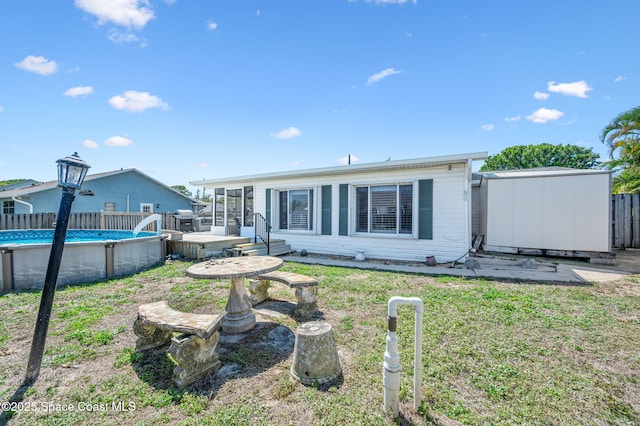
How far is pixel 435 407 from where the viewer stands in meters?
2.00

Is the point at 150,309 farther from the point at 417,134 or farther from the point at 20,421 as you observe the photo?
the point at 417,134

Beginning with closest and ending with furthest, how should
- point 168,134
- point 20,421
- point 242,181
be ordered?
1. point 20,421
2. point 242,181
3. point 168,134

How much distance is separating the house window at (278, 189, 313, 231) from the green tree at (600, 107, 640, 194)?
443 inches

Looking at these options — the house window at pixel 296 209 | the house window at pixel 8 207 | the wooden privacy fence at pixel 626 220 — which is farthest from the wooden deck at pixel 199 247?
the house window at pixel 8 207

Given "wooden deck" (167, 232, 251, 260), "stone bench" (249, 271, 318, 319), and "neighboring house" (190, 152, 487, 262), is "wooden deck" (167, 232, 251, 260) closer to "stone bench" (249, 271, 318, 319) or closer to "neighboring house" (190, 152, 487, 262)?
"neighboring house" (190, 152, 487, 262)

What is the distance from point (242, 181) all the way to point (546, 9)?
34.2ft

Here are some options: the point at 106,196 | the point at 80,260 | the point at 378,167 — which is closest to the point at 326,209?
the point at 378,167

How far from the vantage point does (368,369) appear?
8.09 feet

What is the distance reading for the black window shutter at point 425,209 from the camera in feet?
23.9

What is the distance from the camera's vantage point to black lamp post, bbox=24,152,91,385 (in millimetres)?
2287

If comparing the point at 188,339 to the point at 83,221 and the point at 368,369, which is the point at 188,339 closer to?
the point at 368,369

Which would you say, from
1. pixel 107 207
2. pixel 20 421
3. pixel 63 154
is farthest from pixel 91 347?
pixel 107 207

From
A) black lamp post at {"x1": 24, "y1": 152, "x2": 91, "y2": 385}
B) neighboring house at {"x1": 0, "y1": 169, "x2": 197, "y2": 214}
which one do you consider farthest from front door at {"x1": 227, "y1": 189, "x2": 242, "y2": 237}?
black lamp post at {"x1": 24, "y1": 152, "x2": 91, "y2": 385}

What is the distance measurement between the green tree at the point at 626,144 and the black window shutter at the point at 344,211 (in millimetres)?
10049
